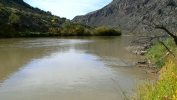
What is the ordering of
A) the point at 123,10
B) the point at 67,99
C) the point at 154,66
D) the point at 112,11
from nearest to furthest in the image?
1. the point at 67,99
2. the point at 154,66
3. the point at 123,10
4. the point at 112,11

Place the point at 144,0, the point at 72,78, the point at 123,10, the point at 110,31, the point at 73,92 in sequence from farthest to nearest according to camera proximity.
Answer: the point at 123,10, the point at 144,0, the point at 110,31, the point at 72,78, the point at 73,92

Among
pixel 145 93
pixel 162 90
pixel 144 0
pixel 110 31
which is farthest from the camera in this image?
pixel 144 0

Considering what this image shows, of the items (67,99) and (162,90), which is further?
(67,99)

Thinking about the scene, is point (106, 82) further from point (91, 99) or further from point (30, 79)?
point (30, 79)

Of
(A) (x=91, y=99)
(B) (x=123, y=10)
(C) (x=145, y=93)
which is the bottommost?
(A) (x=91, y=99)

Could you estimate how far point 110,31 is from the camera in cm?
8488

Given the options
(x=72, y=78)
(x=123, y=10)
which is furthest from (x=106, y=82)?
(x=123, y=10)

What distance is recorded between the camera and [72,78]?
1191 centimetres

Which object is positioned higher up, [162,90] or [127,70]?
[162,90]

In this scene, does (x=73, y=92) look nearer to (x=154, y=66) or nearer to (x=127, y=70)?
(x=127, y=70)

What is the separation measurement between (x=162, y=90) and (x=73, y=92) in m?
5.26

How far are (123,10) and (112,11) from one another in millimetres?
17603

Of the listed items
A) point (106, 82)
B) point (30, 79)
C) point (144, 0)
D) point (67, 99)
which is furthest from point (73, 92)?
point (144, 0)

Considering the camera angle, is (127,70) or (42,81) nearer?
(42,81)
